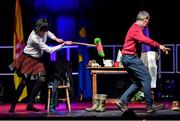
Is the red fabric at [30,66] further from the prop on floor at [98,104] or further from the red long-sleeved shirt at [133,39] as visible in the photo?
the red long-sleeved shirt at [133,39]

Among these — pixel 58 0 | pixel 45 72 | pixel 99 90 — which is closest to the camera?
pixel 45 72

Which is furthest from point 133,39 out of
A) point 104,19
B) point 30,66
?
point 104,19

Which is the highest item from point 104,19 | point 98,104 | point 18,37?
point 104,19

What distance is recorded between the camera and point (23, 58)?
10383 mm

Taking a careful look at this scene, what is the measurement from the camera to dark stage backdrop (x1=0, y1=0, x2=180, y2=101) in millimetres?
14523

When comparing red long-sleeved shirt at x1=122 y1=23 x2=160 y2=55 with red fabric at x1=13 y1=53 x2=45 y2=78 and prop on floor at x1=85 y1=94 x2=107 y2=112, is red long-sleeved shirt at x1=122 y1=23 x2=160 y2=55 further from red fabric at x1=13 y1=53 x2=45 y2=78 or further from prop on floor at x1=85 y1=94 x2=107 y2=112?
red fabric at x1=13 y1=53 x2=45 y2=78

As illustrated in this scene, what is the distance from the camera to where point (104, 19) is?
14.8m

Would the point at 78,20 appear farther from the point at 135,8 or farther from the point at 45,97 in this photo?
the point at 45,97

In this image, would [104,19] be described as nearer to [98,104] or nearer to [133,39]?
[98,104]

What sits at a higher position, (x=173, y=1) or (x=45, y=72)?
(x=173, y=1)

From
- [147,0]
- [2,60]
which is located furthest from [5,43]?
[147,0]

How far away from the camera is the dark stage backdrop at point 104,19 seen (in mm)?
14523

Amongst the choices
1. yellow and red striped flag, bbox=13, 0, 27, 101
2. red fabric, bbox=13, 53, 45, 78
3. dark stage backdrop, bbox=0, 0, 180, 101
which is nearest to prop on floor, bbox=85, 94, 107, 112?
red fabric, bbox=13, 53, 45, 78

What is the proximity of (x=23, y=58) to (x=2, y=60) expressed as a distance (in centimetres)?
477
